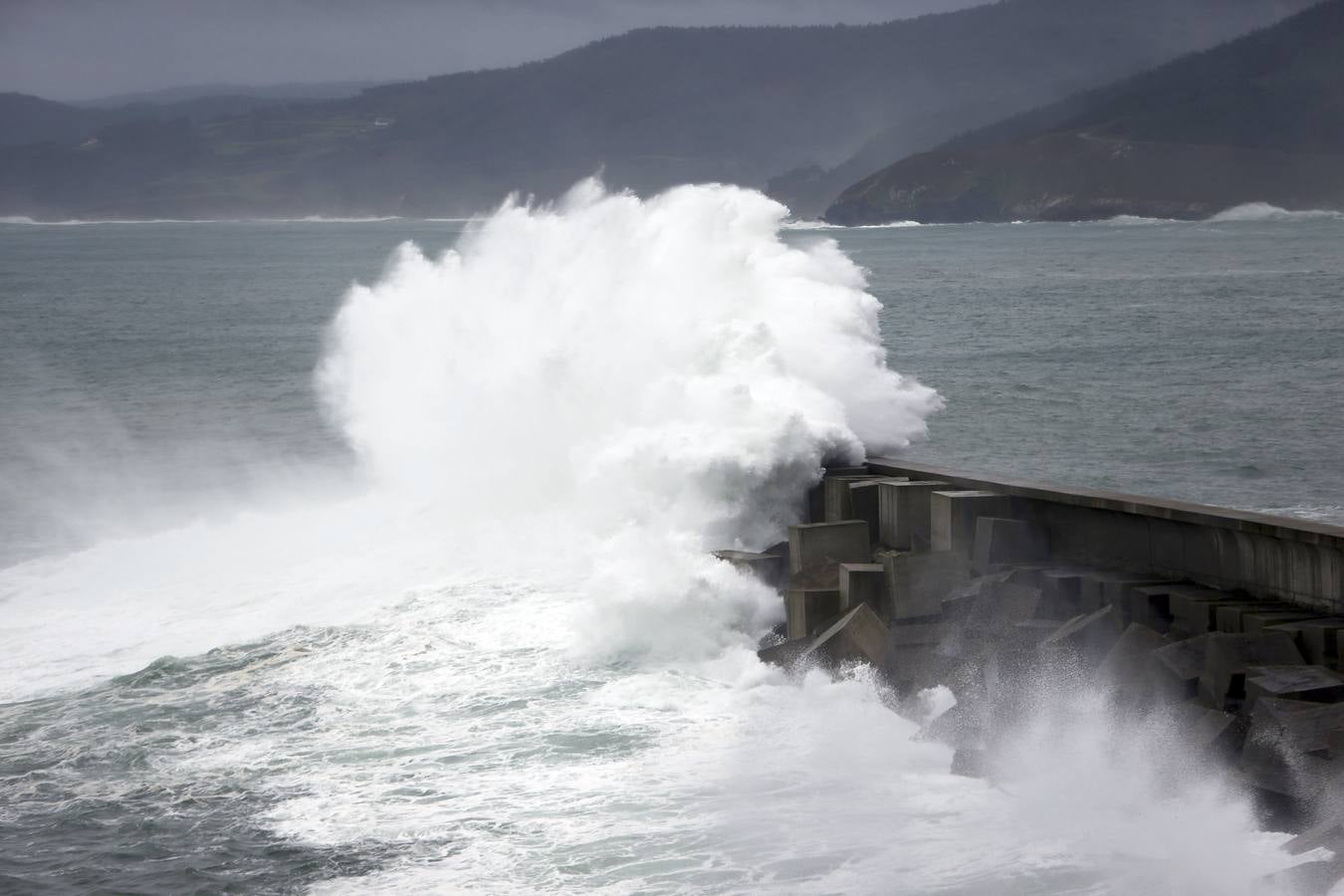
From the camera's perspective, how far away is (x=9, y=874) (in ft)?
27.5

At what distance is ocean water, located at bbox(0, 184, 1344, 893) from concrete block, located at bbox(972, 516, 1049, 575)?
1.46 meters

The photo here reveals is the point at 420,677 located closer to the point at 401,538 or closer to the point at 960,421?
the point at 401,538

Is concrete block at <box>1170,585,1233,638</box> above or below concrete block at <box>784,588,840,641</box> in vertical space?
above

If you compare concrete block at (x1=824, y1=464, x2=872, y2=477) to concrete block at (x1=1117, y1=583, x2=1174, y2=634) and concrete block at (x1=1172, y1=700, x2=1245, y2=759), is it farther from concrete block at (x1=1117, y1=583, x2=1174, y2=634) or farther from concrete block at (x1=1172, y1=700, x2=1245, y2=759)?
concrete block at (x1=1172, y1=700, x2=1245, y2=759)

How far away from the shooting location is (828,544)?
12359 millimetres

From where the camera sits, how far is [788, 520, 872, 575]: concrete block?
12336mm

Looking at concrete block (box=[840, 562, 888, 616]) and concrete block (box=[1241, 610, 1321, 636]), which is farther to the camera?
concrete block (box=[840, 562, 888, 616])

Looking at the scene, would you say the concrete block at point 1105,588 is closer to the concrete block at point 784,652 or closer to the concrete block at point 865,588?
the concrete block at point 865,588

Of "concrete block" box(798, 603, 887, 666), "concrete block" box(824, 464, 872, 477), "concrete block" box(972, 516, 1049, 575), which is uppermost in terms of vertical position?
"concrete block" box(824, 464, 872, 477)

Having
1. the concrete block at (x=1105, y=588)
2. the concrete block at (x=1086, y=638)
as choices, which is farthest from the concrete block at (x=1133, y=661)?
the concrete block at (x=1105, y=588)

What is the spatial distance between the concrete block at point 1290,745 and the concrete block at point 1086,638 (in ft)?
4.78

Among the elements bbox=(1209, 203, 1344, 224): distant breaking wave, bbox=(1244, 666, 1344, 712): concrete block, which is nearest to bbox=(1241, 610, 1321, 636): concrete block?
bbox=(1244, 666, 1344, 712): concrete block

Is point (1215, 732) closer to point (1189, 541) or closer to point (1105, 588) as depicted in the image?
point (1105, 588)

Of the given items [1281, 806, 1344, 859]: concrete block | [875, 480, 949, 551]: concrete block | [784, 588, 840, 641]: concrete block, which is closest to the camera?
[1281, 806, 1344, 859]: concrete block
